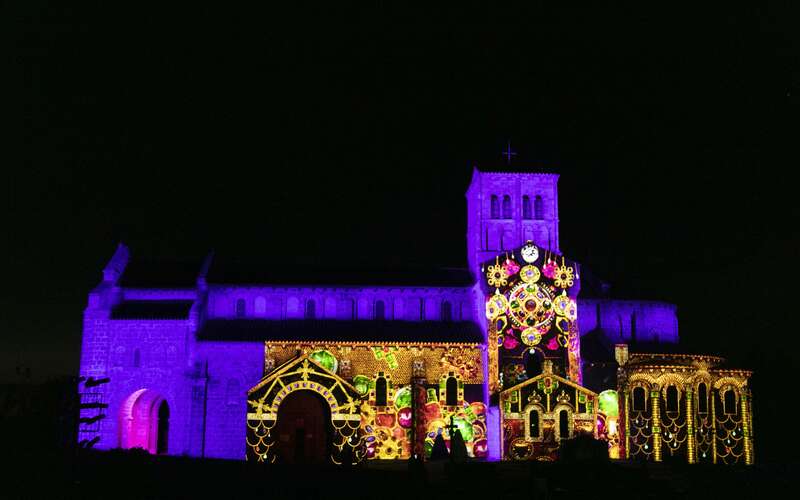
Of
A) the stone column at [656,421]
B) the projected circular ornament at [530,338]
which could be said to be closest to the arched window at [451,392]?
the projected circular ornament at [530,338]

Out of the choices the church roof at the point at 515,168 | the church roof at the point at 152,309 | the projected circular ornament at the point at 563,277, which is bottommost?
the church roof at the point at 152,309

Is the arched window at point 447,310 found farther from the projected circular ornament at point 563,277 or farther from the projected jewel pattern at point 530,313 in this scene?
the projected circular ornament at point 563,277

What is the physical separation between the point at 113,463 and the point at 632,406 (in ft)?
122

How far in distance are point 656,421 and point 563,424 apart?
619 cm

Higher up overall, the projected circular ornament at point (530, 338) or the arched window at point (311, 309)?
the arched window at point (311, 309)

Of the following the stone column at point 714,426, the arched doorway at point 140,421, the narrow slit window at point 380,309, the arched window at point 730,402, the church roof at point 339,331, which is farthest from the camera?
the narrow slit window at point 380,309

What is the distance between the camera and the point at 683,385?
192ft

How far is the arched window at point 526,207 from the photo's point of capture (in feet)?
216

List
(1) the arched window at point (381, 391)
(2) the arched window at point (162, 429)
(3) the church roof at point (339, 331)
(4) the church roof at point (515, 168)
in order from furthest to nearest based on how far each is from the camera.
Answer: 1. (4) the church roof at point (515, 168)
2. (2) the arched window at point (162, 429)
3. (3) the church roof at point (339, 331)
4. (1) the arched window at point (381, 391)

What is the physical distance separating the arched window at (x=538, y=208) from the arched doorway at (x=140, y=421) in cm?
2893

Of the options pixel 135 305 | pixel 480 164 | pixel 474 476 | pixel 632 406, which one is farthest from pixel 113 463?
pixel 480 164

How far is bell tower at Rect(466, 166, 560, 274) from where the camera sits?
65312 mm

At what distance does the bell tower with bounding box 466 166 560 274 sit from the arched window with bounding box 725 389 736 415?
49.0 feet

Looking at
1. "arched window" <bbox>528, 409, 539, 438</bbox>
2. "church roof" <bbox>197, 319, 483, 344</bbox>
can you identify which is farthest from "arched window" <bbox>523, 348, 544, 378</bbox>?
"church roof" <bbox>197, 319, 483, 344</bbox>
